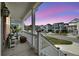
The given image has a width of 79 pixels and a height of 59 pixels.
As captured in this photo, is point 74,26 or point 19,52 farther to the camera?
point 19,52

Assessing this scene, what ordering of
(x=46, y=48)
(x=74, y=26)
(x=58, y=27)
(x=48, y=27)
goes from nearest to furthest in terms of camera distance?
(x=74, y=26), (x=58, y=27), (x=48, y=27), (x=46, y=48)

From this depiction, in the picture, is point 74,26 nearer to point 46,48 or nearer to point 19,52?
point 46,48

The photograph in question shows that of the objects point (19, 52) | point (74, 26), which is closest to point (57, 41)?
point (74, 26)

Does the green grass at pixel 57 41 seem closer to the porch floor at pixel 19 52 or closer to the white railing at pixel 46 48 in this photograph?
the white railing at pixel 46 48

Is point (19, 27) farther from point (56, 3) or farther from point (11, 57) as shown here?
point (56, 3)

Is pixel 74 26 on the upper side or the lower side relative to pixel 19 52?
upper

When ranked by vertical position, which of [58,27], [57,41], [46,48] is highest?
[58,27]

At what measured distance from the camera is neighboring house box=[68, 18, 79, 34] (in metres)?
2.82

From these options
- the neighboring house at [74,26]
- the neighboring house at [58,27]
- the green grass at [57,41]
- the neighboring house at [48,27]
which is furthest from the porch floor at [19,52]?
the neighboring house at [74,26]

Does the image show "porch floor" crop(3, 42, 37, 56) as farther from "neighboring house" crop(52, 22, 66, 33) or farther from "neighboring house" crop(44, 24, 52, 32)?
"neighboring house" crop(52, 22, 66, 33)

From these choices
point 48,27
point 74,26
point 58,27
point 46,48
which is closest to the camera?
point 74,26

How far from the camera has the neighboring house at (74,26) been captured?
2.82 meters

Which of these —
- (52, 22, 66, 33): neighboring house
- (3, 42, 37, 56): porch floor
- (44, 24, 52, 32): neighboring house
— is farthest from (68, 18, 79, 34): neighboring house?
(3, 42, 37, 56): porch floor

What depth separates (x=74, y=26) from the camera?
9.36ft
